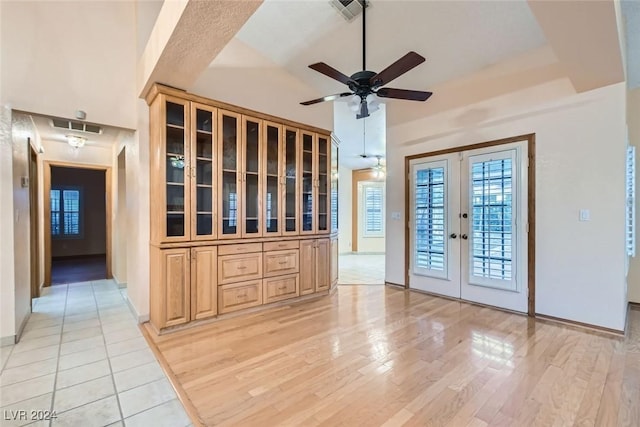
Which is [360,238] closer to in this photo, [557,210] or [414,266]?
[414,266]

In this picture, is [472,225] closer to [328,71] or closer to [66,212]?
[328,71]

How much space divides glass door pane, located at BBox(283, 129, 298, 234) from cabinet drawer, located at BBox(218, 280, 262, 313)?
0.86 metres

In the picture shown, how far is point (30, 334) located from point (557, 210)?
19.1 ft

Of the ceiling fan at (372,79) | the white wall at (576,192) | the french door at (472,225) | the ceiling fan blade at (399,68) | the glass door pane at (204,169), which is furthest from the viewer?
the french door at (472,225)

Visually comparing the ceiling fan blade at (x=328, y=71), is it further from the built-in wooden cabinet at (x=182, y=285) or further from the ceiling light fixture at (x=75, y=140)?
the ceiling light fixture at (x=75, y=140)

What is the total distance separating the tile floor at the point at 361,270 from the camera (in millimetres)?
5504

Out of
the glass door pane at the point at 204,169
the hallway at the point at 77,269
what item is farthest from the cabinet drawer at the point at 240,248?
the hallway at the point at 77,269

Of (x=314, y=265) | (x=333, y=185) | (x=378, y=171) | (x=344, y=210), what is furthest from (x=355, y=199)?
(x=314, y=265)

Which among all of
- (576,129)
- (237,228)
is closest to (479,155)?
(576,129)

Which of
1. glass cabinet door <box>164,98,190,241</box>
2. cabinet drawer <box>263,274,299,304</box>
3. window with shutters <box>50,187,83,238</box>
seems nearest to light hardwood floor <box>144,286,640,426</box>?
cabinet drawer <box>263,274,299,304</box>

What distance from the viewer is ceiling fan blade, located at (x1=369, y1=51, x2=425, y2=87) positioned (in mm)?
2351

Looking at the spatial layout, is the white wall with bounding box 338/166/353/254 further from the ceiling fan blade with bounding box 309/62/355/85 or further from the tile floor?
the ceiling fan blade with bounding box 309/62/355/85

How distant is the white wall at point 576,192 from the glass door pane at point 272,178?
2.86 m

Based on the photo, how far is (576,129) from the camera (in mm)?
3201
